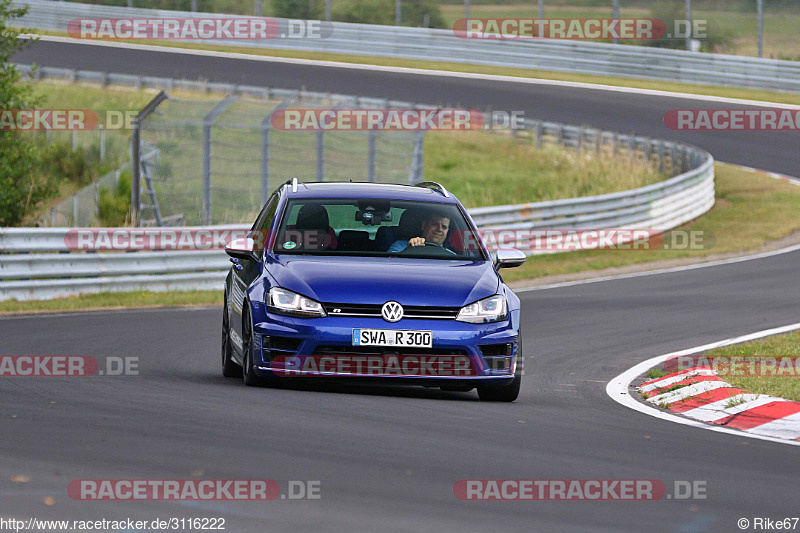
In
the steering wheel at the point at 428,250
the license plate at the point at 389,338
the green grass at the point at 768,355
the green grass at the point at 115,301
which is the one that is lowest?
the green grass at the point at 115,301

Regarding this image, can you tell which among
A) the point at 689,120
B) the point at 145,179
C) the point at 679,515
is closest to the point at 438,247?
the point at 679,515

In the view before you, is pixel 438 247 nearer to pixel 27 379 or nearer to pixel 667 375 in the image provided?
pixel 667 375

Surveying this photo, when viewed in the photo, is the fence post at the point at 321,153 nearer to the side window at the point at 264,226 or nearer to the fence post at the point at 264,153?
the fence post at the point at 264,153

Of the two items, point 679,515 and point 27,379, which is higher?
point 679,515

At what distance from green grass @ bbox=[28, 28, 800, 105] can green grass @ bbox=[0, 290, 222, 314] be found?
22.7 metres

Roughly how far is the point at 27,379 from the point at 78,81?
1242 inches

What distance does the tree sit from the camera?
68.3ft

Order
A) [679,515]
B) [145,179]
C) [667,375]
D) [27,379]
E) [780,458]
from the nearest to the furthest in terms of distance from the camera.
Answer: [679,515] → [780,458] → [27,379] → [667,375] → [145,179]

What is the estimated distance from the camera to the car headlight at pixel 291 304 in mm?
9547

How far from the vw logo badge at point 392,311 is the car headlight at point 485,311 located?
43 cm

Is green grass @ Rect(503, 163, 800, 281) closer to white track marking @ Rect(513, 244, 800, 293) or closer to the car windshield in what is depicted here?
white track marking @ Rect(513, 244, 800, 293)

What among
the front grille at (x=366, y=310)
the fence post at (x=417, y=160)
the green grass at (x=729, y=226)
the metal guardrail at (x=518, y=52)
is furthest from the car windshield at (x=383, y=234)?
the metal guardrail at (x=518, y=52)

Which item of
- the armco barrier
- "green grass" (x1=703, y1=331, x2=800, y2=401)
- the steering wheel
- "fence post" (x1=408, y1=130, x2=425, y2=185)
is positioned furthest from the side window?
"fence post" (x1=408, y1=130, x2=425, y2=185)

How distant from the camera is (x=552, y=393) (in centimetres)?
1102
